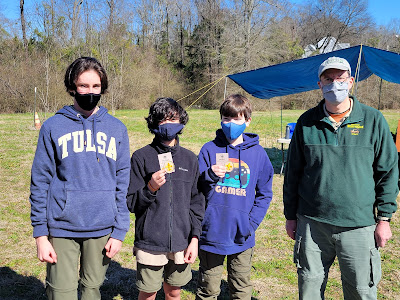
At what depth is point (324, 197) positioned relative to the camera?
2.23 metres

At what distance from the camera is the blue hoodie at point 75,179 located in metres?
2.07

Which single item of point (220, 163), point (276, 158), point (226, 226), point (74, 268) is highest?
point (220, 163)

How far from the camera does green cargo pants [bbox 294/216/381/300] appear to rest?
217 cm

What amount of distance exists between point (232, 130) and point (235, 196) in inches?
19.9

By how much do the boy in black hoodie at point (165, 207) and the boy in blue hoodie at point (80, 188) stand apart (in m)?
0.16

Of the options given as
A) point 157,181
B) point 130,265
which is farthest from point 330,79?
point 130,265

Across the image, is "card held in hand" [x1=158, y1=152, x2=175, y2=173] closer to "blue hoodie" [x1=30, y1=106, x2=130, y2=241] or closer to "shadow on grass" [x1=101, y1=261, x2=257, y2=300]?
"blue hoodie" [x1=30, y1=106, x2=130, y2=241]

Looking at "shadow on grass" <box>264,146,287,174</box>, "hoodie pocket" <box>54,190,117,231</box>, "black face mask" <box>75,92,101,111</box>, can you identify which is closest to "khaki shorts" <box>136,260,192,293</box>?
"hoodie pocket" <box>54,190,117,231</box>

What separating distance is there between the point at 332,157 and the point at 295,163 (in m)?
0.29

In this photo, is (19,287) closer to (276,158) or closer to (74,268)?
(74,268)

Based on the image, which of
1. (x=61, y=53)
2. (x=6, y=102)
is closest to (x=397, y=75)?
(x=6, y=102)

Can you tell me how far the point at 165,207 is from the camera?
2.39 metres

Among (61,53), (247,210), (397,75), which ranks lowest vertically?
(247,210)

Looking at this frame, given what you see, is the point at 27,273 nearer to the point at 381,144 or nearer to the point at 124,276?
the point at 124,276
